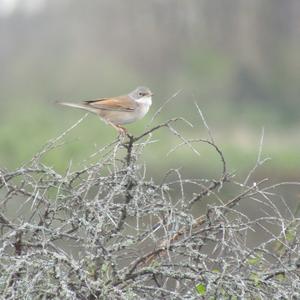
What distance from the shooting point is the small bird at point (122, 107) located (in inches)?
256

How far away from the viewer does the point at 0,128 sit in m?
22.5

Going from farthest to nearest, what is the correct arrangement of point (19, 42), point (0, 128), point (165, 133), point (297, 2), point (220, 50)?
point (297, 2)
point (220, 50)
point (19, 42)
point (0, 128)
point (165, 133)

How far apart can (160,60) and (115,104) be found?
2628 centimetres

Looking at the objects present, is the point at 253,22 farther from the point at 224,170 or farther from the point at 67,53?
the point at 224,170

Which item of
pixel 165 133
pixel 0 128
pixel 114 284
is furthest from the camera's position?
pixel 0 128

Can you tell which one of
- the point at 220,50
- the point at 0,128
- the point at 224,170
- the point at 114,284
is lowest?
the point at 220,50

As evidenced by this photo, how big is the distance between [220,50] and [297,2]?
166 inches

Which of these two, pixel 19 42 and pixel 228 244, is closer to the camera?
pixel 228 244

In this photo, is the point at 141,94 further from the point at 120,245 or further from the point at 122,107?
the point at 120,245

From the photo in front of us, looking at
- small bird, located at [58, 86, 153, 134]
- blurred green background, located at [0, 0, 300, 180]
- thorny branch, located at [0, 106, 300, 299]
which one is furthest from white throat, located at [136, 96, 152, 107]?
blurred green background, located at [0, 0, 300, 180]

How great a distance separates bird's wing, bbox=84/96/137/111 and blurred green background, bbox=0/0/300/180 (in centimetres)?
1633

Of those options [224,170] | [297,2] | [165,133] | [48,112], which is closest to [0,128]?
[48,112]

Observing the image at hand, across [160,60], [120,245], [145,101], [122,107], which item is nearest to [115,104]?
[122,107]

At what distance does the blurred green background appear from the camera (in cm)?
2653
